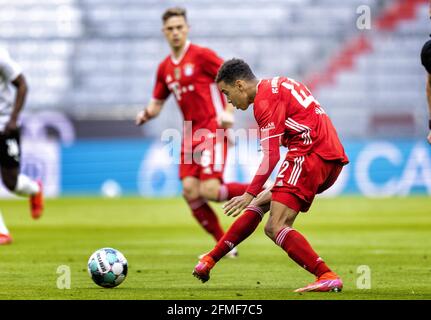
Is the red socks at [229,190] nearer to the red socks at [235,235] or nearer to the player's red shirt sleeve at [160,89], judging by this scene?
the player's red shirt sleeve at [160,89]

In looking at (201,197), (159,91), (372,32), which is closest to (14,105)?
(159,91)

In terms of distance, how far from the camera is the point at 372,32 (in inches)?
1004

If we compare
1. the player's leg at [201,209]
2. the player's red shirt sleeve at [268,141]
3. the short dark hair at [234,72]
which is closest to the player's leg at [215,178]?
the player's leg at [201,209]

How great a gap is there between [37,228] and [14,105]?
136 inches

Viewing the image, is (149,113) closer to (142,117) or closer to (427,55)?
(142,117)

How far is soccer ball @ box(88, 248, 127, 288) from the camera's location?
716cm

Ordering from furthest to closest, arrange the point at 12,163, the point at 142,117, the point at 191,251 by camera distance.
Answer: the point at 12,163
the point at 191,251
the point at 142,117

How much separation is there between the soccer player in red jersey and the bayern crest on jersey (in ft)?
11.4

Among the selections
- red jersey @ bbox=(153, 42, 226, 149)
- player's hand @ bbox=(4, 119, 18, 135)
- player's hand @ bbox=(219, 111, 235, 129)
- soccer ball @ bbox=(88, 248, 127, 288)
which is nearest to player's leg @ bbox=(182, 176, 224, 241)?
red jersey @ bbox=(153, 42, 226, 149)

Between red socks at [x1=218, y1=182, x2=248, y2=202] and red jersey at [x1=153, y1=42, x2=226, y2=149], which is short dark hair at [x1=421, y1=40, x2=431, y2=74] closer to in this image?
red socks at [x1=218, y1=182, x2=248, y2=202]

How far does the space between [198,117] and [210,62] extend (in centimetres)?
62

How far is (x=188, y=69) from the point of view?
1058 cm

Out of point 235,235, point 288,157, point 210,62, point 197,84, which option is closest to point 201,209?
point 197,84
